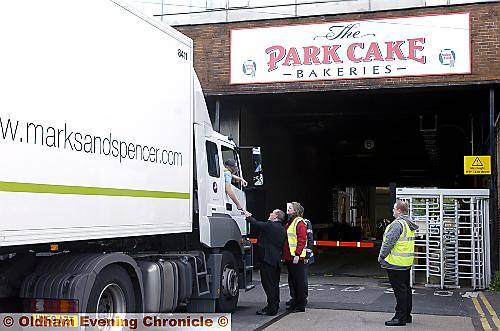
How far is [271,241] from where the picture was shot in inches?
408

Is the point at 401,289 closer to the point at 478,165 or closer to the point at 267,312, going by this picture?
the point at 267,312

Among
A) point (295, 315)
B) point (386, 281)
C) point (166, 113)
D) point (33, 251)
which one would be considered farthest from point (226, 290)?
point (386, 281)

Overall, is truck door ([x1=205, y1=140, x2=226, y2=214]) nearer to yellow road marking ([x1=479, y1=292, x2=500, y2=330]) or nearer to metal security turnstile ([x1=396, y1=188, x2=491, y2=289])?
yellow road marking ([x1=479, y1=292, x2=500, y2=330])

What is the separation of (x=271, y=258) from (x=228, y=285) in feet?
2.74

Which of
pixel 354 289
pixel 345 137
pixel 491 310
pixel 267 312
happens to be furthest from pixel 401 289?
pixel 345 137

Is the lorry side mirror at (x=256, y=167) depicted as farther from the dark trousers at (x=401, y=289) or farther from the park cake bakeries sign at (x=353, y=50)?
the park cake bakeries sign at (x=353, y=50)

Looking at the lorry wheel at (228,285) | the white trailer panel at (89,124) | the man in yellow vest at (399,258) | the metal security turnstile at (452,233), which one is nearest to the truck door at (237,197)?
the lorry wheel at (228,285)

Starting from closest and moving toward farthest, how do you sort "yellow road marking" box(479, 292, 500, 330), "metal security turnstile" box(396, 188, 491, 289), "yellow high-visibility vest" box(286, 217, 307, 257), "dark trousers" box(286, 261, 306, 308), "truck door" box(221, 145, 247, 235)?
1. "yellow road marking" box(479, 292, 500, 330)
2. "truck door" box(221, 145, 247, 235)
3. "yellow high-visibility vest" box(286, 217, 307, 257)
4. "dark trousers" box(286, 261, 306, 308)
5. "metal security turnstile" box(396, 188, 491, 289)

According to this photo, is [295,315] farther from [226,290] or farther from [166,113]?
[166,113]

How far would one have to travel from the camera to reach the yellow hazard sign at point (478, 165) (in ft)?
49.1

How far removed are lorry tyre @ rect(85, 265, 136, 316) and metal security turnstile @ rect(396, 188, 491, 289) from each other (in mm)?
9064

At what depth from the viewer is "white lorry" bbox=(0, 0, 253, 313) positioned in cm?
565

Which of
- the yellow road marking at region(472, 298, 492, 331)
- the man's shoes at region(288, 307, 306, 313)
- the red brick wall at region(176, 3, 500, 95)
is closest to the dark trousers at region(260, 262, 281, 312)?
the man's shoes at region(288, 307, 306, 313)

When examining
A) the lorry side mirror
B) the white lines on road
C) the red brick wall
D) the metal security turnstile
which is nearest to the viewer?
the lorry side mirror
